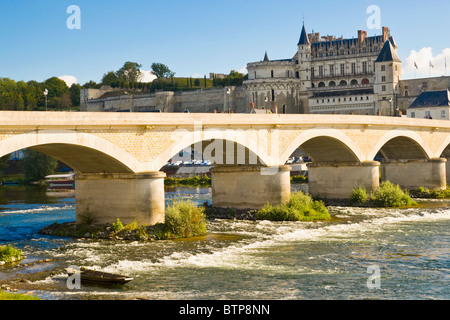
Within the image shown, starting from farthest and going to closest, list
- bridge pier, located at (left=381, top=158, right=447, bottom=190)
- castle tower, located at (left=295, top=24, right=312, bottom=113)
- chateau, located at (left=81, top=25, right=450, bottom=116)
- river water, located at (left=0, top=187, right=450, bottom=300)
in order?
castle tower, located at (left=295, top=24, right=312, bottom=113) → chateau, located at (left=81, top=25, right=450, bottom=116) → bridge pier, located at (left=381, top=158, right=447, bottom=190) → river water, located at (left=0, top=187, right=450, bottom=300)

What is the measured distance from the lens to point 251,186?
1398 inches

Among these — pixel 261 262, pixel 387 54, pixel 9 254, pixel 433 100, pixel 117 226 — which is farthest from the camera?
pixel 387 54

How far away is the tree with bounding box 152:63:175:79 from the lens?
173m

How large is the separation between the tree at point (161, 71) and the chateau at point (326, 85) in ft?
124

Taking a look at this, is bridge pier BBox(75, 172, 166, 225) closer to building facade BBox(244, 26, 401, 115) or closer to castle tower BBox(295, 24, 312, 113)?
building facade BBox(244, 26, 401, 115)

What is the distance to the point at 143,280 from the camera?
20094 mm

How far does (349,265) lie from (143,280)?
23.5 ft

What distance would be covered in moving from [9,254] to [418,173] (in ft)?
114

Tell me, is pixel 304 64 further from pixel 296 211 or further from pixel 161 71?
pixel 296 211

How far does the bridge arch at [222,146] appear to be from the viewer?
29.9 m

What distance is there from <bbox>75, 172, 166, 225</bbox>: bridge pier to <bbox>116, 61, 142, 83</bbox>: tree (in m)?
147

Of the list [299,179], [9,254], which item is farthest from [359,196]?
[299,179]

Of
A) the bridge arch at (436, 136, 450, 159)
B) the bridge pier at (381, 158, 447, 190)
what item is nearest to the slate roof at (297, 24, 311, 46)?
the bridge arch at (436, 136, 450, 159)
